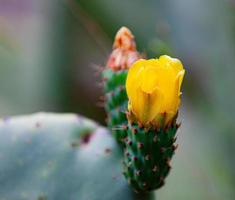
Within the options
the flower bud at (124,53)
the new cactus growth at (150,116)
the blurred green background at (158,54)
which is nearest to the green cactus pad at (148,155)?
the new cactus growth at (150,116)

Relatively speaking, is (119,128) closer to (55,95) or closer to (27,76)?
(55,95)

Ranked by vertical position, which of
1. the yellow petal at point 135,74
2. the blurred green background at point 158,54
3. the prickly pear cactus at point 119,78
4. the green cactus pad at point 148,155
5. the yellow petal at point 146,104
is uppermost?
the blurred green background at point 158,54

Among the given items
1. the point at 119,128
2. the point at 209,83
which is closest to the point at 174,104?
the point at 119,128

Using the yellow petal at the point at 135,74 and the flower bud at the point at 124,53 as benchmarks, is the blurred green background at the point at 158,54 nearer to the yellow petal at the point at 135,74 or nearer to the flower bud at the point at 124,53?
the flower bud at the point at 124,53

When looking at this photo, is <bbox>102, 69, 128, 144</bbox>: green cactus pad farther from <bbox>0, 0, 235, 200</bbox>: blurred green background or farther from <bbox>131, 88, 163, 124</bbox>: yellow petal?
<bbox>0, 0, 235, 200</bbox>: blurred green background

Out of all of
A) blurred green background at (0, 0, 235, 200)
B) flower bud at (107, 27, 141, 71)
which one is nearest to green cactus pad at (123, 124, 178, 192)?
flower bud at (107, 27, 141, 71)

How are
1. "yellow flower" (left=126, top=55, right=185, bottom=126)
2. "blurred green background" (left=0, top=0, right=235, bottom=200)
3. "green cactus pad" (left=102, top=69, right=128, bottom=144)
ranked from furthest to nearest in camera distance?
"blurred green background" (left=0, top=0, right=235, bottom=200), "green cactus pad" (left=102, top=69, right=128, bottom=144), "yellow flower" (left=126, top=55, right=185, bottom=126)

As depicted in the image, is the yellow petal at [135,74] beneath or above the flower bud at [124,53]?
beneath

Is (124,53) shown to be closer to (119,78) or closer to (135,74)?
(119,78)

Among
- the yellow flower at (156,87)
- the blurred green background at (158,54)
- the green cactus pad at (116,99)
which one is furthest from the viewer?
the blurred green background at (158,54)
